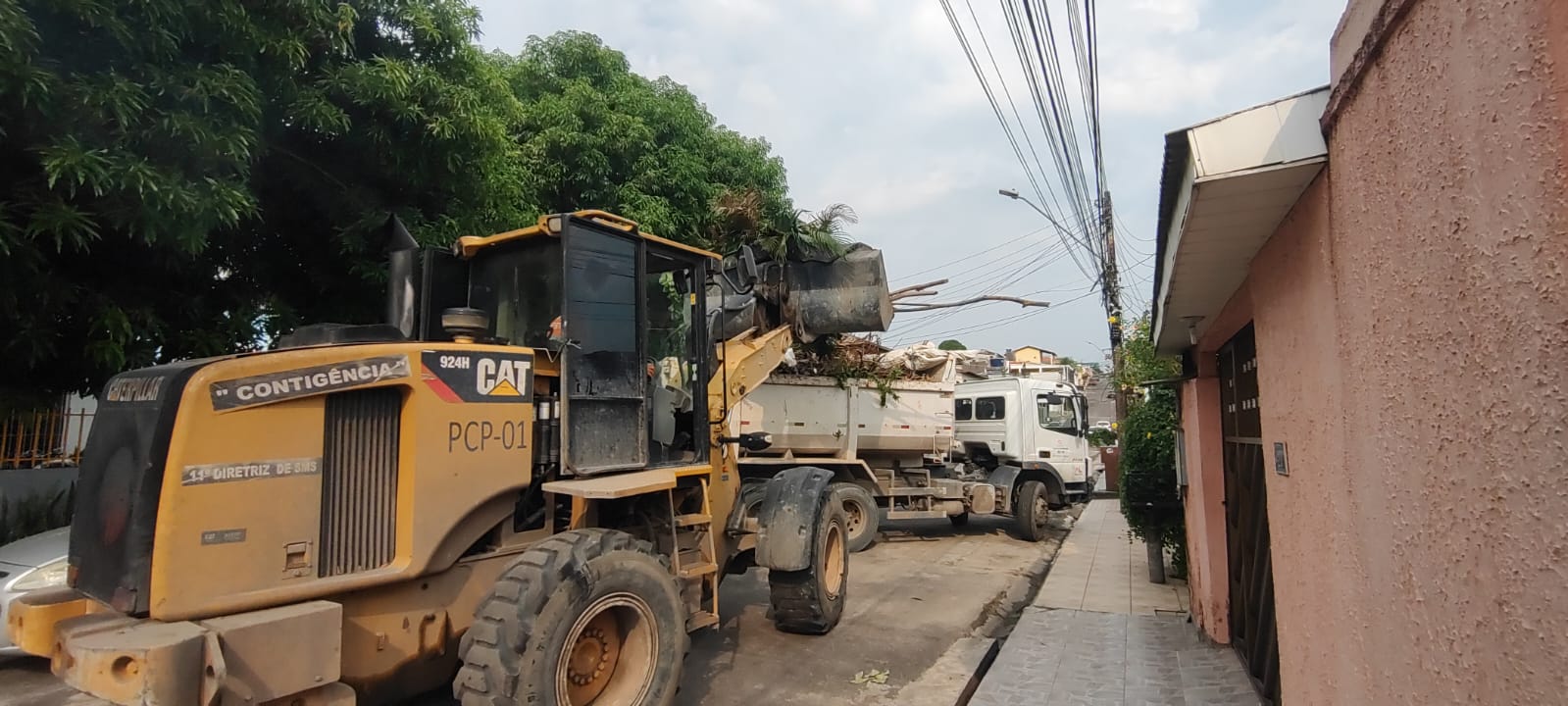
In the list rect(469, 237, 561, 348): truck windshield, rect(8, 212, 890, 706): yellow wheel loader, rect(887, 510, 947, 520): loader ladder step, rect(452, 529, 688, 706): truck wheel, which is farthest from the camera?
rect(887, 510, 947, 520): loader ladder step

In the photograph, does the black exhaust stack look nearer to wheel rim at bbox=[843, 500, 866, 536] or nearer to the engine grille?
the engine grille

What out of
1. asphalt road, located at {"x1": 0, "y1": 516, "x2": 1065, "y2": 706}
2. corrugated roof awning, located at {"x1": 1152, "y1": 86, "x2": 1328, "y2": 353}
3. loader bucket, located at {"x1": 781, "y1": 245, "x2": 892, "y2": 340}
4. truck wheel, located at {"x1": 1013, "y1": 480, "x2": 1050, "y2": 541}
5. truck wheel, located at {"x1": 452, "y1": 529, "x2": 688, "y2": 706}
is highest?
loader bucket, located at {"x1": 781, "y1": 245, "x2": 892, "y2": 340}

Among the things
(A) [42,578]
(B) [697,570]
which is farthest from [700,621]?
(A) [42,578]

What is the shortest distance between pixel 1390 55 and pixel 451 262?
491 cm

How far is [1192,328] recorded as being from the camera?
221 inches

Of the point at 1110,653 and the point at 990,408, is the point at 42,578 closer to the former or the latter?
the point at 1110,653

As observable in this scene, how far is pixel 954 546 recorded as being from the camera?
12.2 meters

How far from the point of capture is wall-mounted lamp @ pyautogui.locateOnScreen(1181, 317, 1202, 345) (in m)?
5.30

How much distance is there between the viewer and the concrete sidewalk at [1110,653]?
5.19m

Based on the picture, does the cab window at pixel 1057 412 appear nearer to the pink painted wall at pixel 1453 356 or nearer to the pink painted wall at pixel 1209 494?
the pink painted wall at pixel 1209 494

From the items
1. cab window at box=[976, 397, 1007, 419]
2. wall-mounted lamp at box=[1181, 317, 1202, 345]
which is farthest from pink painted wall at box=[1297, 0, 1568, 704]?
cab window at box=[976, 397, 1007, 419]

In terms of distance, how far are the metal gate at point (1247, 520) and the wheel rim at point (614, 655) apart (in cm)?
340

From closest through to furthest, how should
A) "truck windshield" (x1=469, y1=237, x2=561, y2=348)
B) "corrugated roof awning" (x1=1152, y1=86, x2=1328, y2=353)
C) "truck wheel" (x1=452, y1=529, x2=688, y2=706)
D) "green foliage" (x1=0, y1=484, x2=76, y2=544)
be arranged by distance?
"corrugated roof awning" (x1=1152, y1=86, x2=1328, y2=353)
"truck wheel" (x1=452, y1=529, x2=688, y2=706)
"truck windshield" (x1=469, y1=237, x2=561, y2=348)
"green foliage" (x1=0, y1=484, x2=76, y2=544)

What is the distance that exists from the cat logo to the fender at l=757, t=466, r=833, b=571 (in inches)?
110
